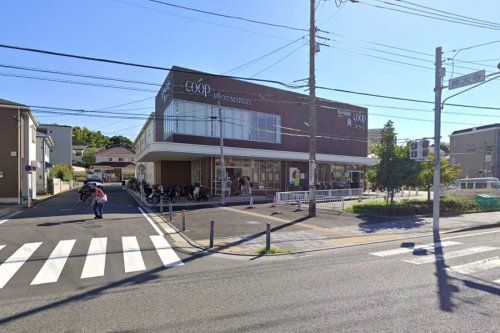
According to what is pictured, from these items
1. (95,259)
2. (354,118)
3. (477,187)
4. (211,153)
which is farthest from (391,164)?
(354,118)

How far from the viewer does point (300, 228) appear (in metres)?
15.0

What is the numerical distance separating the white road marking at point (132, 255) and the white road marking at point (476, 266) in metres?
7.02

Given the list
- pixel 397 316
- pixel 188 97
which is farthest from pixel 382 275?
pixel 188 97

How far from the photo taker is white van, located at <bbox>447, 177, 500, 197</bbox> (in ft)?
90.7

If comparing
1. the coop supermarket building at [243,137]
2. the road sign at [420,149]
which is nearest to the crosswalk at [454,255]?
the road sign at [420,149]

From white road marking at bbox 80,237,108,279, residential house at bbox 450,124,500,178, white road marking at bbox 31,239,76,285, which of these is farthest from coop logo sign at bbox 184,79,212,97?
residential house at bbox 450,124,500,178

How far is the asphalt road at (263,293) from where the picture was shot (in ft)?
16.9

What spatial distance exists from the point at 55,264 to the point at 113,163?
81616 mm

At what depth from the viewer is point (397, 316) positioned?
→ 5.39 meters

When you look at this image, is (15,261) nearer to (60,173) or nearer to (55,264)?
(55,264)

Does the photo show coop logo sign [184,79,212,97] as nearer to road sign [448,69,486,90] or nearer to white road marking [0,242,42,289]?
road sign [448,69,486,90]

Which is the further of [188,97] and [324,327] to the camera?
[188,97]

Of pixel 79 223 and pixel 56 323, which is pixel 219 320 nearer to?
pixel 56 323

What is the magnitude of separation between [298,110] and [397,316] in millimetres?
34690
